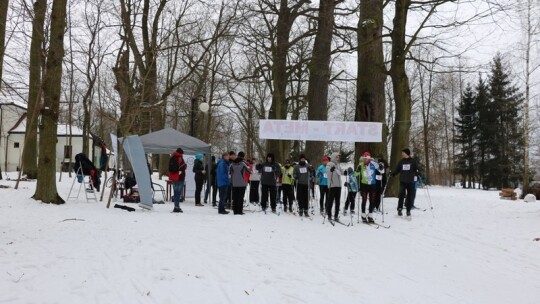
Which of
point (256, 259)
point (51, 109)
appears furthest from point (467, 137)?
point (256, 259)

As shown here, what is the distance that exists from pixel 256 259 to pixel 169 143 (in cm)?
1027

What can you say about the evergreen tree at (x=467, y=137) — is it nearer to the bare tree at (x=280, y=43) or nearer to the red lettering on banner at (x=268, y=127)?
the bare tree at (x=280, y=43)

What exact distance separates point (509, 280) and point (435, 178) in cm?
5694

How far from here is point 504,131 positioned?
45.0 m

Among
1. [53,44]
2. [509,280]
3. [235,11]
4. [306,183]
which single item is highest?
[235,11]

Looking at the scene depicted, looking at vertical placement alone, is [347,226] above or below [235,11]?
below

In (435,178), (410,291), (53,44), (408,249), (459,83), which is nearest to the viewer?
(410,291)

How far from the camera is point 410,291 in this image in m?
5.72

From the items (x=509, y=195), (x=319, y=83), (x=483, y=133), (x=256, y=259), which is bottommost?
(x=256, y=259)

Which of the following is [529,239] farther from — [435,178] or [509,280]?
[435,178]

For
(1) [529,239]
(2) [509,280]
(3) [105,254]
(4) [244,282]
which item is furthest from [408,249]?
(3) [105,254]

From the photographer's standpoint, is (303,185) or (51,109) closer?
(51,109)

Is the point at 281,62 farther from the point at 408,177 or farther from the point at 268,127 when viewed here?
the point at 408,177

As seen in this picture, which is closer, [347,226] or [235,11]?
[347,226]
